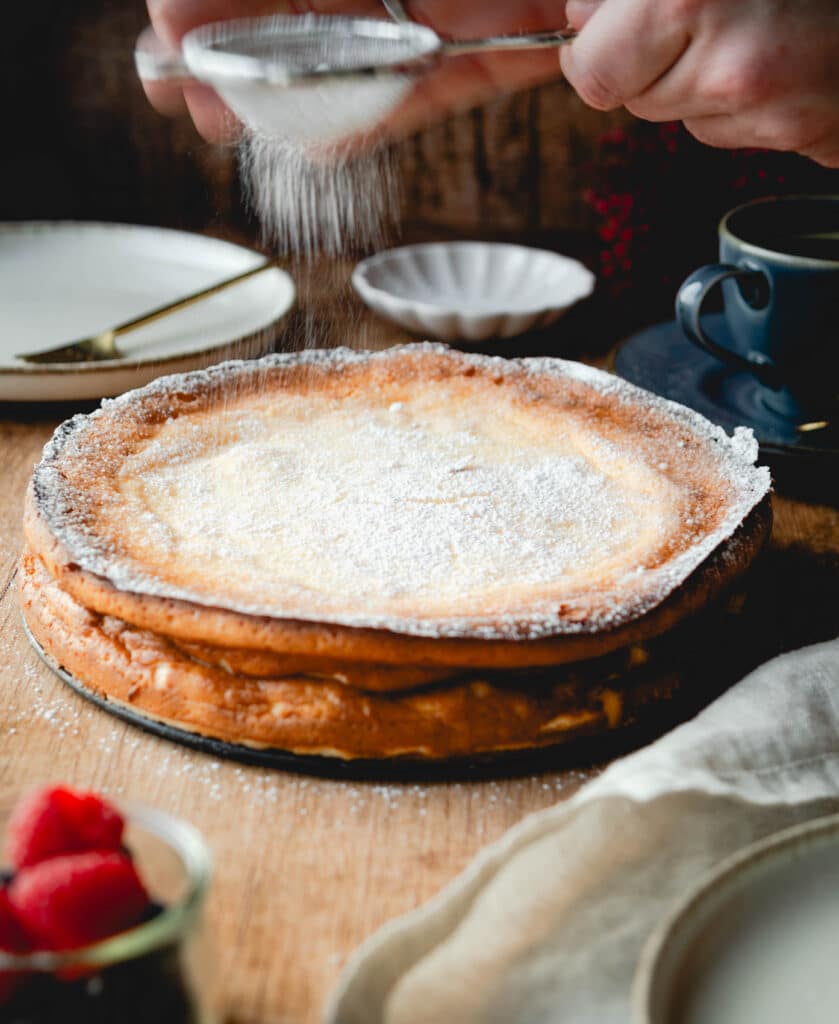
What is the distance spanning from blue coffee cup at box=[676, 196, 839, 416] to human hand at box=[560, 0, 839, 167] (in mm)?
239

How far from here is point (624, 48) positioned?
4.34 ft

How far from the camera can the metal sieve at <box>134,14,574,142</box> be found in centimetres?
123

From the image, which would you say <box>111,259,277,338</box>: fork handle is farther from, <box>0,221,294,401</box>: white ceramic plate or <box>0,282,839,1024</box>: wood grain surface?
<box>0,282,839,1024</box>: wood grain surface

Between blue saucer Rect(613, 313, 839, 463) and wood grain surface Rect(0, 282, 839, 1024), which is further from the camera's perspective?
blue saucer Rect(613, 313, 839, 463)

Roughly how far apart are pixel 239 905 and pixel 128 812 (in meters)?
0.20

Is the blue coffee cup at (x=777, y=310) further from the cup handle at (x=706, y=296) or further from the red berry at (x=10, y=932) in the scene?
the red berry at (x=10, y=932)

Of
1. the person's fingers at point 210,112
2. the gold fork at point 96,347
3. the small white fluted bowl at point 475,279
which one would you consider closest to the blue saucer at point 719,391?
the small white fluted bowl at point 475,279

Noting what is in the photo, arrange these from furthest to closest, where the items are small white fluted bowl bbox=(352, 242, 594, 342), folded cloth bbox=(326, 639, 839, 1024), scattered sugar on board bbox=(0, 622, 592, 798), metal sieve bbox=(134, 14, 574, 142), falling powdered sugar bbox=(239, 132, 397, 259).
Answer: small white fluted bowl bbox=(352, 242, 594, 342)
falling powdered sugar bbox=(239, 132, 397, 259)
metal sieve bbox=(134, 14, 574, 142)
scattered sugar on board bbox=(0, 622, 592, 798)
folded cloth bbox=(326, 639, 839, 1024)

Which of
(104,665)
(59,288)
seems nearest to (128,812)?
(104,665)

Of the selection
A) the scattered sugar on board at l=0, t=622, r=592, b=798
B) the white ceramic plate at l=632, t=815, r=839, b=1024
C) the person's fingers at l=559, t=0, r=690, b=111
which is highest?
the person's fingers at l=559, t=0, r=690, b=111

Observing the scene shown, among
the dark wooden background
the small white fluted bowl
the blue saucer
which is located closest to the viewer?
the blue saucer

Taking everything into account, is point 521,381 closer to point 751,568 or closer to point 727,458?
point 727,458

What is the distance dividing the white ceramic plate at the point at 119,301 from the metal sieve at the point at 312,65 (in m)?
0.50

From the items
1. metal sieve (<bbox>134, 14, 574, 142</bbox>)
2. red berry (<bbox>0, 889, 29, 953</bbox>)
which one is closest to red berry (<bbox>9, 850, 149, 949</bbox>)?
red berry (<bbox>0, 889, 29, 953</bbox>)
